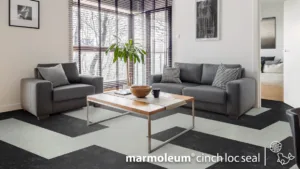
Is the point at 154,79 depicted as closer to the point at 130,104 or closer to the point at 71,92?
the point at 71,92

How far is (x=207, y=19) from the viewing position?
194 inches

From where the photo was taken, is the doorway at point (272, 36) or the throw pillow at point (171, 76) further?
the doorway at point (272, 36)

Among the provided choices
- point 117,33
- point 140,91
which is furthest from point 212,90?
point 117,33

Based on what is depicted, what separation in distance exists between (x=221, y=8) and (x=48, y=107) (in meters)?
3.61

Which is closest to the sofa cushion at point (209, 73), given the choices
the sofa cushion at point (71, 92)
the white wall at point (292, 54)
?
the white wall at point (292, 54)

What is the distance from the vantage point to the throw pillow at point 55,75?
4055 millimetres

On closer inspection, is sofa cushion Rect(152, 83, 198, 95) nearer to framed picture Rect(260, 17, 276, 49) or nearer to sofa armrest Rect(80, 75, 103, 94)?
sofa armrest Rect(80, 75, 103, 94)

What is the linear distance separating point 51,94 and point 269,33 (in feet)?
20.2

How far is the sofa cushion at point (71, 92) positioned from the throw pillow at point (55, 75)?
0.64 feet

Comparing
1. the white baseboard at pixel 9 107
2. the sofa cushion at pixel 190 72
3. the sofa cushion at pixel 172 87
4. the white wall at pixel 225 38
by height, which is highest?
the white wall at pixel 225 38

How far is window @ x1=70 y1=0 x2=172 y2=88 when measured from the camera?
5297mm

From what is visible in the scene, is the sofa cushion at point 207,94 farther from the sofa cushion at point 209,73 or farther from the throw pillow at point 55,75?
the throw pillow at point 55,75

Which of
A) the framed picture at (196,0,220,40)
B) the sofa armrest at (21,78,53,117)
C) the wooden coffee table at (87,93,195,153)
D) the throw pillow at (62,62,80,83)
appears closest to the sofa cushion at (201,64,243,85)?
the framed picture at (196,0,220,40)

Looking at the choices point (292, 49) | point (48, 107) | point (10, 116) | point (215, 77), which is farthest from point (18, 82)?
point (292, 49)
